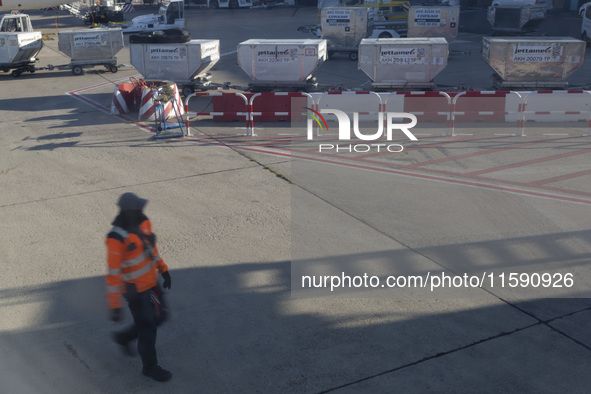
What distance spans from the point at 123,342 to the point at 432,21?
A: 25441 millimetres

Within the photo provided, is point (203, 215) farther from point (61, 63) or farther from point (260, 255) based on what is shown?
point (61, 63)

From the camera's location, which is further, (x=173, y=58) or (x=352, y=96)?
(x=173, y=58)

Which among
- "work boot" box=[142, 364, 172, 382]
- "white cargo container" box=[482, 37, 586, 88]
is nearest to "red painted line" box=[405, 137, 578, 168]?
"white cargo container" box=[482, 37, 586, 88]

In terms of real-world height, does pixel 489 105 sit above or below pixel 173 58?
below

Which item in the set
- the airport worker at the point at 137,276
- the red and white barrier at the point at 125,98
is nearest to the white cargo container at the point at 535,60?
the red and white barrier at the point at 125,98

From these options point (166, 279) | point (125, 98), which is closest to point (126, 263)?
point (166, 279)

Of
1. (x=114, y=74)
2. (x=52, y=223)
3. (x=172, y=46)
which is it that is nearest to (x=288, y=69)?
(x=172, y=46)

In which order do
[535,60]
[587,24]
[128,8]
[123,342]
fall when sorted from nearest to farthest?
[123,342] → [535,60] → [587,24] → [128,8]

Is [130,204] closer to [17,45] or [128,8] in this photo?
[17,45]

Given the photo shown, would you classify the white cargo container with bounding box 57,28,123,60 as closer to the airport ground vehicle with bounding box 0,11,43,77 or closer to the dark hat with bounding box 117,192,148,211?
the airport ground vehicle with bounding box 0,11,43,77

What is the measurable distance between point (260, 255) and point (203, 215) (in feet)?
6.38

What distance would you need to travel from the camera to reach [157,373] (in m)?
5.96

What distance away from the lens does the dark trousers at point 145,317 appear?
5815 millimetres

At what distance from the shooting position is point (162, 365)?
6.23 meters
